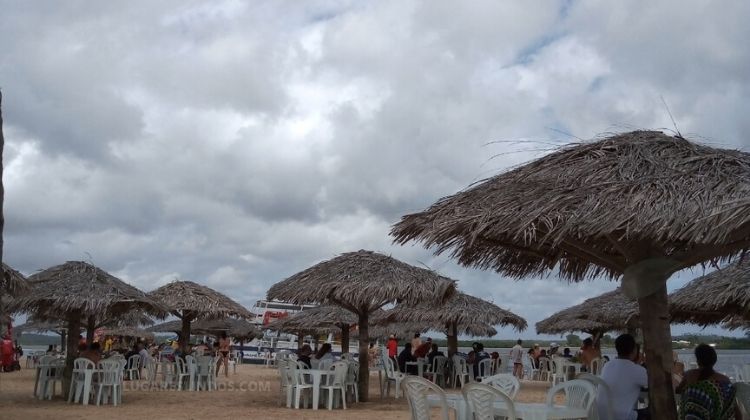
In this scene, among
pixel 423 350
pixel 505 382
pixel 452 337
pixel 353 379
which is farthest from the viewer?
pixel 452 337

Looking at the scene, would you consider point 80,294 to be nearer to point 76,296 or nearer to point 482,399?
point 76,296

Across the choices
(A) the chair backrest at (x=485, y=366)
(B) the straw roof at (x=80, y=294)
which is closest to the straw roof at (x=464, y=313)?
(A) the chair backrest at (x=485, y=366)

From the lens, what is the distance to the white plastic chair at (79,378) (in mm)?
11502

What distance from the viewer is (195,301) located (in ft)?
55.0

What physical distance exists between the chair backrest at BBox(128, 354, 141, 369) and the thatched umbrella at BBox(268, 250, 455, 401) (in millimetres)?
8191

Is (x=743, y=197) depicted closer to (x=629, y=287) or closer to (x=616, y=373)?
(x=629, y=287)

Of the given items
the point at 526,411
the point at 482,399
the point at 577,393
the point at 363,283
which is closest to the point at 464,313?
the point at 363,283

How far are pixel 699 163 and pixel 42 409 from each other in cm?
996

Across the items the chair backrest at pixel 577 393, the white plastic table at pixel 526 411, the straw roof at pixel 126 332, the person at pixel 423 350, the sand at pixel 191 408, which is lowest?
the sand at pixel 191 408

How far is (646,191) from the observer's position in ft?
15.6

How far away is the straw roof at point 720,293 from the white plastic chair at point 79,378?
917 centimetres

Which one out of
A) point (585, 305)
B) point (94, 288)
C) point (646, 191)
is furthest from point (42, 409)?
point (585, 305)

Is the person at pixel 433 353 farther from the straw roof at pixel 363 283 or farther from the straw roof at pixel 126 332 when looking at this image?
the straw roof at pixel 126 332

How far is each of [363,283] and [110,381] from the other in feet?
14.7
